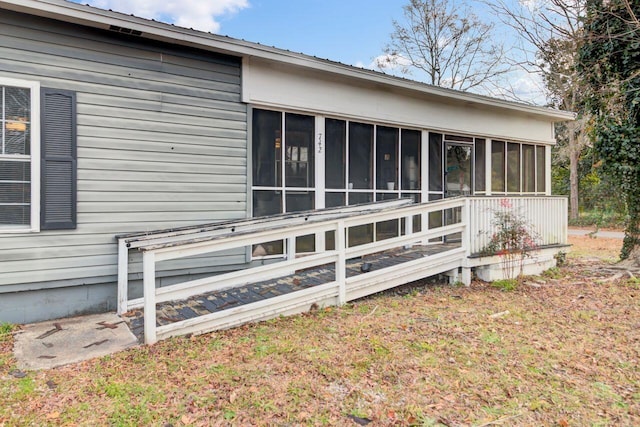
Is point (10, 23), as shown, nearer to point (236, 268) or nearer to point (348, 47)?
point (236, 268)

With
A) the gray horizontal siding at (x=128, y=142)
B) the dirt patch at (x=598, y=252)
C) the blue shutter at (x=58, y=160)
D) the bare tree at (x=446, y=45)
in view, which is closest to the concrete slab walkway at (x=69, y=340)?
the gray horizontal siding at (x=128, y=142)

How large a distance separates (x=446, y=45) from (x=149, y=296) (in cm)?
2028

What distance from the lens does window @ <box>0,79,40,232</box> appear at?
4.14 m

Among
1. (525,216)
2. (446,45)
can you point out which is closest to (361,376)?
(525,216)

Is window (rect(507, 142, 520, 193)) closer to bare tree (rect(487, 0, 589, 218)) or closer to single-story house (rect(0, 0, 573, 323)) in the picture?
bare tree (rect(487, 0, 589, 218))

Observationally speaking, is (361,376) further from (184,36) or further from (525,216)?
(525,216)

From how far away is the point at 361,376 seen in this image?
118 inches

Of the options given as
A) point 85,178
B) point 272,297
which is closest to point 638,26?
point 272,297

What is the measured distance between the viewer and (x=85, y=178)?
454 centimetres

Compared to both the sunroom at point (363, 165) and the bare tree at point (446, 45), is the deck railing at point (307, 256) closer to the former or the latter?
the sunroom at point (363, 165)

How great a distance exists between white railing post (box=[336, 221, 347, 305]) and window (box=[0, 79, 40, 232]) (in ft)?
10.9

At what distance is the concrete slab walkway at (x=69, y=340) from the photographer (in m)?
3.30

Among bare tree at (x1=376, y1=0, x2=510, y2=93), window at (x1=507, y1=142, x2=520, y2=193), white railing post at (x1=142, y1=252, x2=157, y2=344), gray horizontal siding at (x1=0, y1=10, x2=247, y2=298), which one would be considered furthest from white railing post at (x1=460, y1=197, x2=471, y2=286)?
bare tree at (x1=376, y1=0, x2=510, y2=93)

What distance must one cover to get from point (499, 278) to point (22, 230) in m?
6.46
